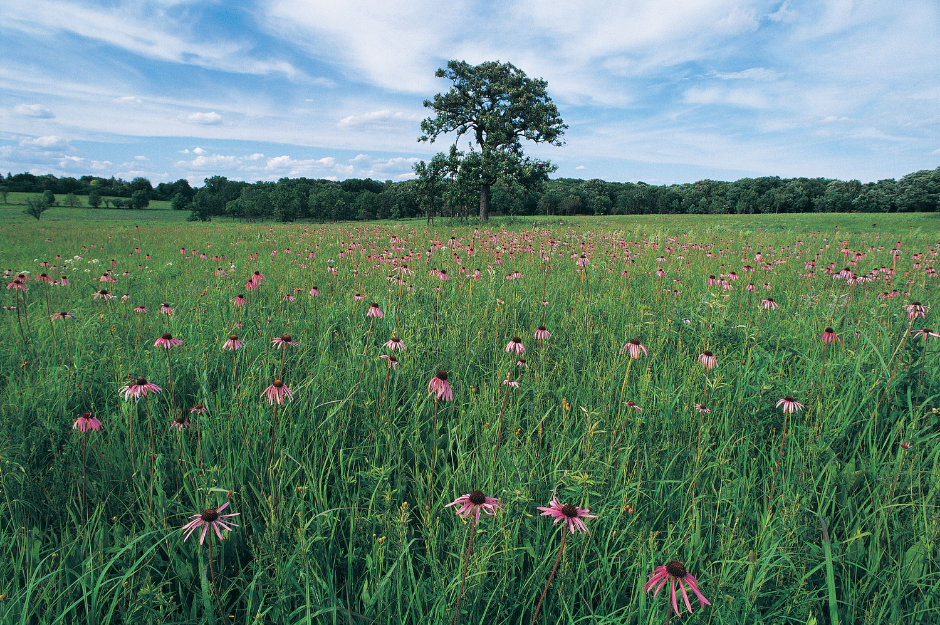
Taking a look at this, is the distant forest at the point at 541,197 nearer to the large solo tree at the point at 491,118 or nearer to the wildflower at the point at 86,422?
the large solo tree at the point at 491,118

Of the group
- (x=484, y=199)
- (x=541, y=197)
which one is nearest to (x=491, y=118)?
(x=484, y=199)

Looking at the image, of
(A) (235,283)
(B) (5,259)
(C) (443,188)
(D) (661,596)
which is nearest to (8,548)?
(D) (661,596)

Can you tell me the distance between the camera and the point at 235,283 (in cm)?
517

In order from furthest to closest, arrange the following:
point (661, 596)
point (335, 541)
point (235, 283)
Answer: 1. point (235, 283)
2. point (335, 541)
3. point (661, 596)

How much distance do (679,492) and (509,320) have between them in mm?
2143

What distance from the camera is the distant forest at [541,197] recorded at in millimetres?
56156

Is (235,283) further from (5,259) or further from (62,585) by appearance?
(5,259)

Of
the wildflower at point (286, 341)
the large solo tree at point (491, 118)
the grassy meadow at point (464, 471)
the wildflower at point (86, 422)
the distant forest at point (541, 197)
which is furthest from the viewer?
the distant forest at point (541, 197)

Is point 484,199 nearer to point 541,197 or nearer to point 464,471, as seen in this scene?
point 464,471

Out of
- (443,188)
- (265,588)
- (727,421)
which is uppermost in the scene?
(443,188)

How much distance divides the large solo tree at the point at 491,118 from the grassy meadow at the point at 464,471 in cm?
2065

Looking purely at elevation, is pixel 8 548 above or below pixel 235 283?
below

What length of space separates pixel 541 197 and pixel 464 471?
312ft

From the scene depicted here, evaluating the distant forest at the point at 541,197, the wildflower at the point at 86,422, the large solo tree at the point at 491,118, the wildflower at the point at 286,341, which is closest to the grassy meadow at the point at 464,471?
the wildflower at the point at 286,341
